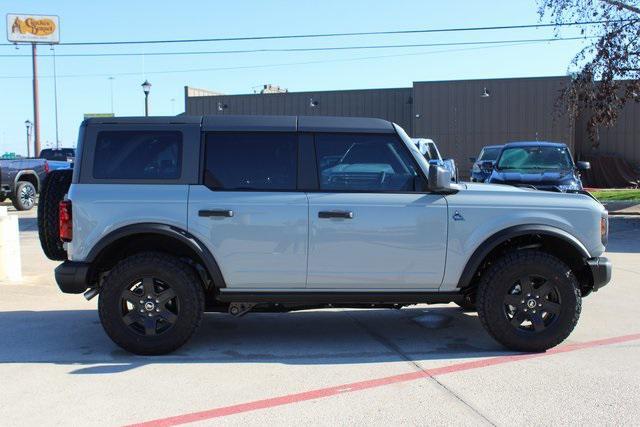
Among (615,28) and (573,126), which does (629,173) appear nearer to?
(573,126)

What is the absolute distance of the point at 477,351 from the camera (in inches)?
211

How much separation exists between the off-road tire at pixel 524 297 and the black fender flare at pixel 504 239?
0.60 ft

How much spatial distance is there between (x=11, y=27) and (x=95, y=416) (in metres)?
40.4

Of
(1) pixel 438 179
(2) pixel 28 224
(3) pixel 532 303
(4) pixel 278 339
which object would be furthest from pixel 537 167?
(2) pixel 28 224

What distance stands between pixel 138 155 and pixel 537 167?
1037 centimetres

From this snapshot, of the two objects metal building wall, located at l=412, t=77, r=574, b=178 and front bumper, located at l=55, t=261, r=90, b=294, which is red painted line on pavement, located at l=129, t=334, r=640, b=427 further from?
metal building wall, located at l=412, t=77, r=574, b=178

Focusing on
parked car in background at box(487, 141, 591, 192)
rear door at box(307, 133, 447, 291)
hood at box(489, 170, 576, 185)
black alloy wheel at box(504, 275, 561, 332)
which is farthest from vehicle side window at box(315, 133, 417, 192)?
hood at box(489, 170, 576, 185)

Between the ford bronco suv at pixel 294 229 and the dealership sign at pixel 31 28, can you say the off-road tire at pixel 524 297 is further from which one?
the dealership sign at pixel 31 28

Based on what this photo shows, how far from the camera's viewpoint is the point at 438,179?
5.03 meters

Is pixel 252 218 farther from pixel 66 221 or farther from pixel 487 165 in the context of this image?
pixel 487 165

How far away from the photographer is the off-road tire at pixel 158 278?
5078mm

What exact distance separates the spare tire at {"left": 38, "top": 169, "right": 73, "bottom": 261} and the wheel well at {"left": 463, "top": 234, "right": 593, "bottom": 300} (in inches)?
143

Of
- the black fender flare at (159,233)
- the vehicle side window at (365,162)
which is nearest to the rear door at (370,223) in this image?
the vehicle side window at (365,162)

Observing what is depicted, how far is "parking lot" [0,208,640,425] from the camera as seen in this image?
13.1 feet
